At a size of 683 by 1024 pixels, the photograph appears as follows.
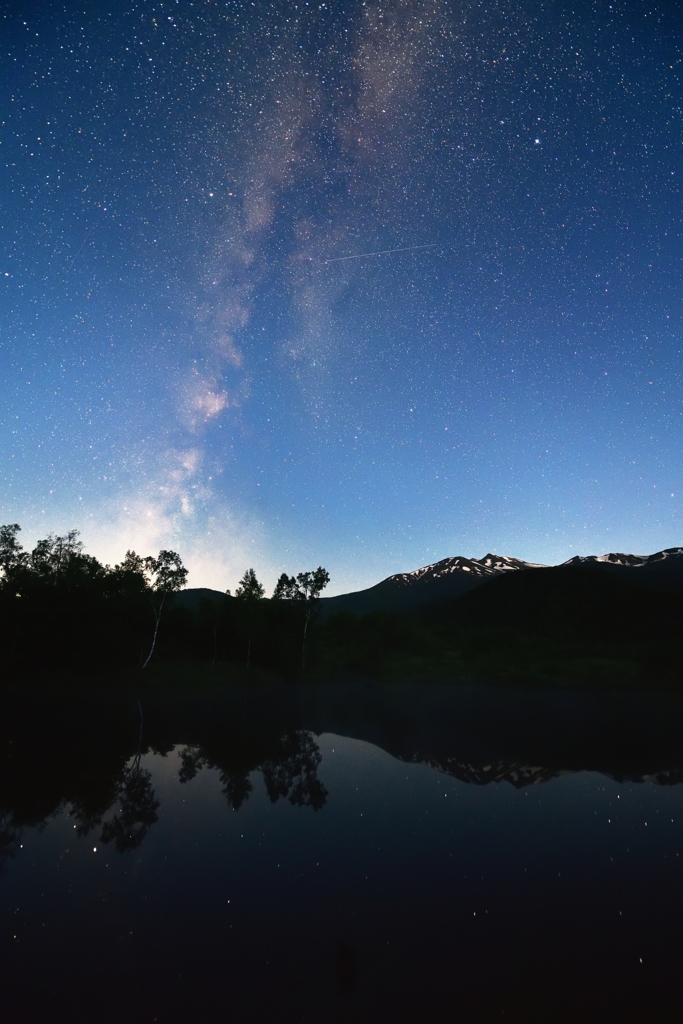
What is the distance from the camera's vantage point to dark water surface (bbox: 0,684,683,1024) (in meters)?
5.64

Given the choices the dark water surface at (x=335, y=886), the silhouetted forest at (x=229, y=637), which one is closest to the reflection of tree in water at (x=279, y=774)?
the dark water surface at (x=335, y=886)

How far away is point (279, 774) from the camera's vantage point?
16672 mm

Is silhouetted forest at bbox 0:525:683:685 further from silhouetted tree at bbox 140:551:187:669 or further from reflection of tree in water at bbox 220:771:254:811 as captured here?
reflection of tree in water at bbox 220:771:254:811

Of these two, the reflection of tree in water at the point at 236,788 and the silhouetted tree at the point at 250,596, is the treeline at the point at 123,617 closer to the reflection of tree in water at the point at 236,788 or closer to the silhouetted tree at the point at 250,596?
the silhouetted tree at the point at 250,596

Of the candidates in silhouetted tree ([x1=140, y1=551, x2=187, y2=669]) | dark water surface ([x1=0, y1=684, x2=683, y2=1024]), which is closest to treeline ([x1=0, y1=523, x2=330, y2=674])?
silhouetted tree ([x1=140, y1=551, x2=187, y2=669])

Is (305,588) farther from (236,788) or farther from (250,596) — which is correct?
(236,788)

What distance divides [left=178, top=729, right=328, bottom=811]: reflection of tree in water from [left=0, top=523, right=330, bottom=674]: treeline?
112 ft

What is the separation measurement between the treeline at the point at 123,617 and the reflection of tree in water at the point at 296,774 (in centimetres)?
3436

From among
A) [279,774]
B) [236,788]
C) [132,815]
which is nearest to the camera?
[132,815]

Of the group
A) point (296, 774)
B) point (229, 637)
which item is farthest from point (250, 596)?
point (296, 774)

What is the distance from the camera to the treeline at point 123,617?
48.0 meters

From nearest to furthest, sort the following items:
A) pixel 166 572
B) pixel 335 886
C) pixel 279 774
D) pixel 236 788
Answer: pixel 335 886 < pixel 236 788 < pixel 279 774 < pixel 166 572

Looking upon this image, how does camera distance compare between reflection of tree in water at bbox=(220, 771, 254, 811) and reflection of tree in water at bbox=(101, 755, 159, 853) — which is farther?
reflection of tree in water at bbox=(220, 771, 254, 811)

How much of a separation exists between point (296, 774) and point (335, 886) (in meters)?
9.08
